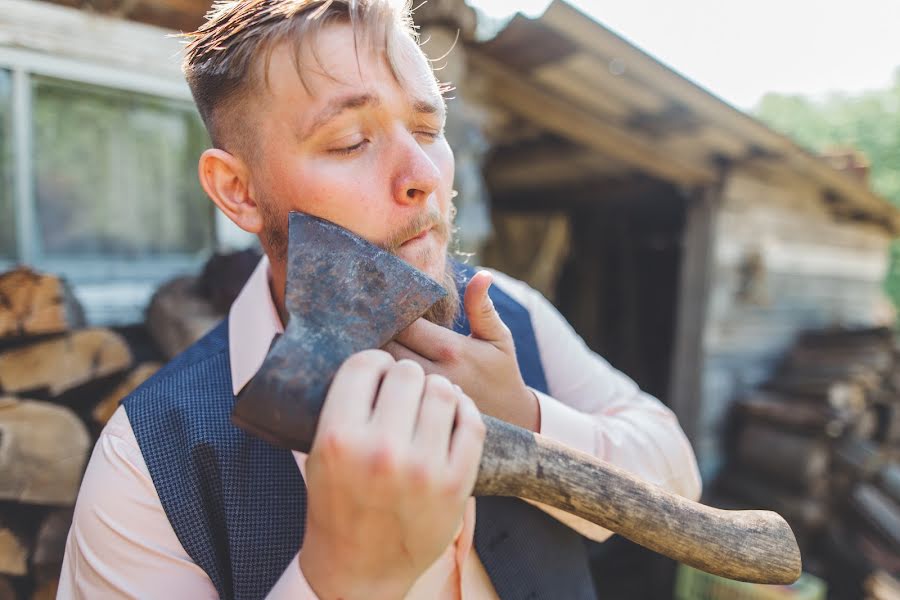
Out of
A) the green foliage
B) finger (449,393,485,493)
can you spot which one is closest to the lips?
finger (449,393,485,493)

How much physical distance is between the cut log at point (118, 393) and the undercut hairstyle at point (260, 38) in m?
1.17

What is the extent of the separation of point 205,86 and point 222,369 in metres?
0.70

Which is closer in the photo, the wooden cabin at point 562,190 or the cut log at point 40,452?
the cut log at point 40,452

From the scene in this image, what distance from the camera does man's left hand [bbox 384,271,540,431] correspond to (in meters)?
1.07

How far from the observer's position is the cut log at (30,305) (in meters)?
1.88

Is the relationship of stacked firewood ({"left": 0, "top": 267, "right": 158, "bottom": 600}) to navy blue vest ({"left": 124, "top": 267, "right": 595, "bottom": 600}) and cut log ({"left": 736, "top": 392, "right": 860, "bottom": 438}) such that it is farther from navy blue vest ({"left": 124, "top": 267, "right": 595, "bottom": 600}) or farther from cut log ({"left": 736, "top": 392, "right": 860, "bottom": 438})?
cut log ({"left": 736, "top": 392, "right": 860, "bottom": 438})

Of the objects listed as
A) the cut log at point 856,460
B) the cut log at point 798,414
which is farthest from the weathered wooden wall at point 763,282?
the cut log at point 856,460

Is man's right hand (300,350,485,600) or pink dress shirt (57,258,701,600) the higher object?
man's right hand (300,350,485,600)

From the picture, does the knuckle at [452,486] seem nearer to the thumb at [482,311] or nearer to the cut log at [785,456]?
the thumb at [482,311]

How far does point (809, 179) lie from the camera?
5.59m

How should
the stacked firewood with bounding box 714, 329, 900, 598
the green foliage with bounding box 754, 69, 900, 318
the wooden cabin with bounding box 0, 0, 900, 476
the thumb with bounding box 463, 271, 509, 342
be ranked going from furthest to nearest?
the green foliage with bounding box 754, 69, 900, 318
the stacked firewood with bounding box 714, 329, 900, 598
the wooden cabin with bounding box 0, 0, 900, 476
the thumb with bounding box 463, 271, 509, 342

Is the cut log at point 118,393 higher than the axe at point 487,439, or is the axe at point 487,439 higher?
the axe at point 487,439

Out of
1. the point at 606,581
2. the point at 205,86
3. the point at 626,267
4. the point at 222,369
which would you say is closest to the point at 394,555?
the point at 222,369

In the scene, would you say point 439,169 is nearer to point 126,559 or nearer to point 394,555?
point 394,555
